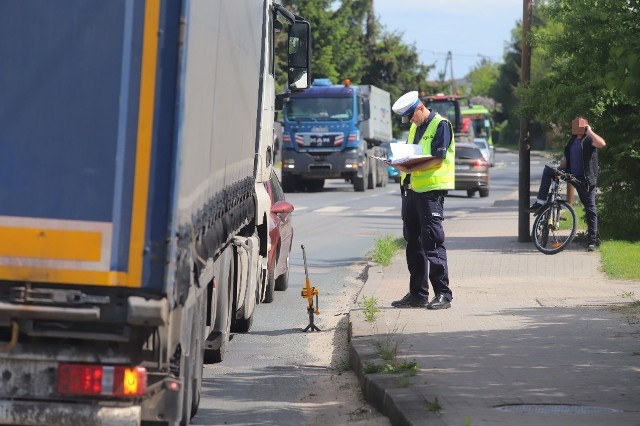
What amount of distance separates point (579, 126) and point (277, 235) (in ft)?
19.5

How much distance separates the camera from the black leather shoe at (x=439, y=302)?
1302cm

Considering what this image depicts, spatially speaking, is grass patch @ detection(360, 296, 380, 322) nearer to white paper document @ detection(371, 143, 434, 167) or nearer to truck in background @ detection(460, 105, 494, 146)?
white paper document @ detection(371, 143, 434, 167)

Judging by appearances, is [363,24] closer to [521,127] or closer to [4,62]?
[521,127]

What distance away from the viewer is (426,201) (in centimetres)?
1281

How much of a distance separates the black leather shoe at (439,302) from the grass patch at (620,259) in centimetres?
339

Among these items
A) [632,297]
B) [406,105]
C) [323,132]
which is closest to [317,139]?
[323,132]

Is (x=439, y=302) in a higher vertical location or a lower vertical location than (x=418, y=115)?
lower

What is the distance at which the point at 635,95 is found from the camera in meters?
6.95

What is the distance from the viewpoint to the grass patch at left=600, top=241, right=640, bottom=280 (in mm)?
15952

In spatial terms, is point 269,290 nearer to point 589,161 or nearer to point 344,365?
point 344,365

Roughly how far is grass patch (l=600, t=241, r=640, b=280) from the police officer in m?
3.50

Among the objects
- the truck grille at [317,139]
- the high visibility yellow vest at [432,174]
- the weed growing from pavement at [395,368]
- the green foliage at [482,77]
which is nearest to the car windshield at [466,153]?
the truck grille at [317,139]

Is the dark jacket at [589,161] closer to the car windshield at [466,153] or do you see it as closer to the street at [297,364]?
the street at [297,364]

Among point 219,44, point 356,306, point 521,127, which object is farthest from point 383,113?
point 219,44
